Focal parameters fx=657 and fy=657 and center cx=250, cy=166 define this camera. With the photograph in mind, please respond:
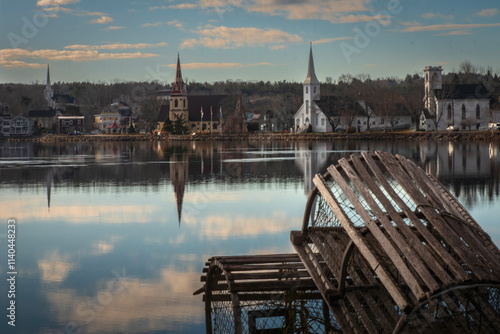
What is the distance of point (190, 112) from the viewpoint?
157 meters

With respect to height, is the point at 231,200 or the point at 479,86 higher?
the point at 479,86

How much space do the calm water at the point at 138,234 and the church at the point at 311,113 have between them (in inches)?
3304

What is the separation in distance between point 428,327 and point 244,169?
116 feet

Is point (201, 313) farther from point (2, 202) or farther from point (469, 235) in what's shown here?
point (2, 202)

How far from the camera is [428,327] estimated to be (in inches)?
266

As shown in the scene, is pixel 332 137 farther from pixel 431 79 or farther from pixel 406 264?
pixel 406 264

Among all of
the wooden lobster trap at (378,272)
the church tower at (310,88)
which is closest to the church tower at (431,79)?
the church tower at (310,88)

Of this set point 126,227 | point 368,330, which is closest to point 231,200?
point 126,227

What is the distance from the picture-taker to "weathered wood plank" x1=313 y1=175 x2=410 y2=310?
6.54m

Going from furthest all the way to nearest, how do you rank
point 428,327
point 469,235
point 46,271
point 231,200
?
point 231,200
point 46,271
point 469,235
point 428,327

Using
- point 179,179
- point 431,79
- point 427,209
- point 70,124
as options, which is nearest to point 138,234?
point 427,209

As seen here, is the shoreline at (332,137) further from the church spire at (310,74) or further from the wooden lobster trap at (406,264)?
the wooden lobster trap at (406,264)

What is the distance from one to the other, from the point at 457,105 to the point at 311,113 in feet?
85.4

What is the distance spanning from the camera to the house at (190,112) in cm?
15250
